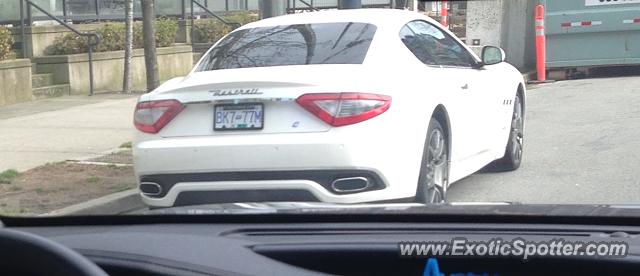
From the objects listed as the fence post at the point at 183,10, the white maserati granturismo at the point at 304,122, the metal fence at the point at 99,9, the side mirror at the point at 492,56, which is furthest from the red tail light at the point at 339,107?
the fence post at the point at 183,10

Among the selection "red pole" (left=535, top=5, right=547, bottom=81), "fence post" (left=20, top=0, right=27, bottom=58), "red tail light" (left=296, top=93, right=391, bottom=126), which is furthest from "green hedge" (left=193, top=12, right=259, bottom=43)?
"red tail light" (left=296, top=93, right=391, bottom=126)

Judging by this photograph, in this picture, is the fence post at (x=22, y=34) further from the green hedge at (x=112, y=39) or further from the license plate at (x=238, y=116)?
the license plate at (x=238, y=116)

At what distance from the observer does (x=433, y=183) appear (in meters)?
6.71

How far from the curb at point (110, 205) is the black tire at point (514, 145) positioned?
3.27m

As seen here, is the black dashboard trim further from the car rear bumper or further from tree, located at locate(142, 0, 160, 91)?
tree, located at locate(142, 0, 160, 91)

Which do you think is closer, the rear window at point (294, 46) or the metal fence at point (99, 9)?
the rear window at point (294, 46)

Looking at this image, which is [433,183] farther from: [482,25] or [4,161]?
[482,25]

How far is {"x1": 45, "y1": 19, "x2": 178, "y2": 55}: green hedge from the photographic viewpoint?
1652 cm

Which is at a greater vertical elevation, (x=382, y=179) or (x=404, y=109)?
(x=404, y=109)

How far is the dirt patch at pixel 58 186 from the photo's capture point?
24.9 ft

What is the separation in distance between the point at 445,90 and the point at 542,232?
14.6 feet

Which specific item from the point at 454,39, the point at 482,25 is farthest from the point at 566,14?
the point at 454,39

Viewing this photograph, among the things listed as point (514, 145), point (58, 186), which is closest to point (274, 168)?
point (58, 186)

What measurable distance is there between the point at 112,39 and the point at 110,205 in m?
10.3
